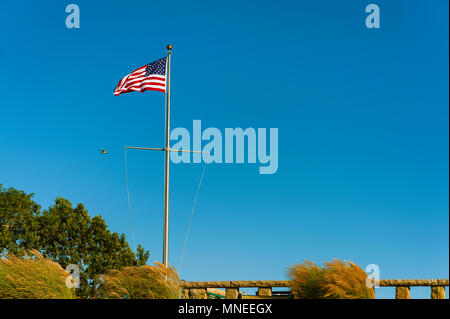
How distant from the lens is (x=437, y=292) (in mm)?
14727

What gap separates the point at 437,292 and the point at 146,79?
45.3 feet

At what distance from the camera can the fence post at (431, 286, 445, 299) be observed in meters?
14.7

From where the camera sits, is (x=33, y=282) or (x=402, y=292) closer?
(x=33, y=282)

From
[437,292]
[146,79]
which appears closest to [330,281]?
[437,292]

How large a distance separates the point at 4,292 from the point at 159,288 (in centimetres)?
442

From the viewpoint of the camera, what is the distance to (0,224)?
40.7 metres

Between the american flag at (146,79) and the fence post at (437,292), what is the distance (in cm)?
1272

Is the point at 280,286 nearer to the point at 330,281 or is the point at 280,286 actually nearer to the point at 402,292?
the point at 330,281

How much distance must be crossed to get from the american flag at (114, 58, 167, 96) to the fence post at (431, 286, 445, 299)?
1272cm

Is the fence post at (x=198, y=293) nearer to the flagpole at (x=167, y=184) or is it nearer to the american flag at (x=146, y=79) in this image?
the flagpole at (x=167, y=184)

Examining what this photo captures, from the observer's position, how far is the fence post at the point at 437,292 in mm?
14703
